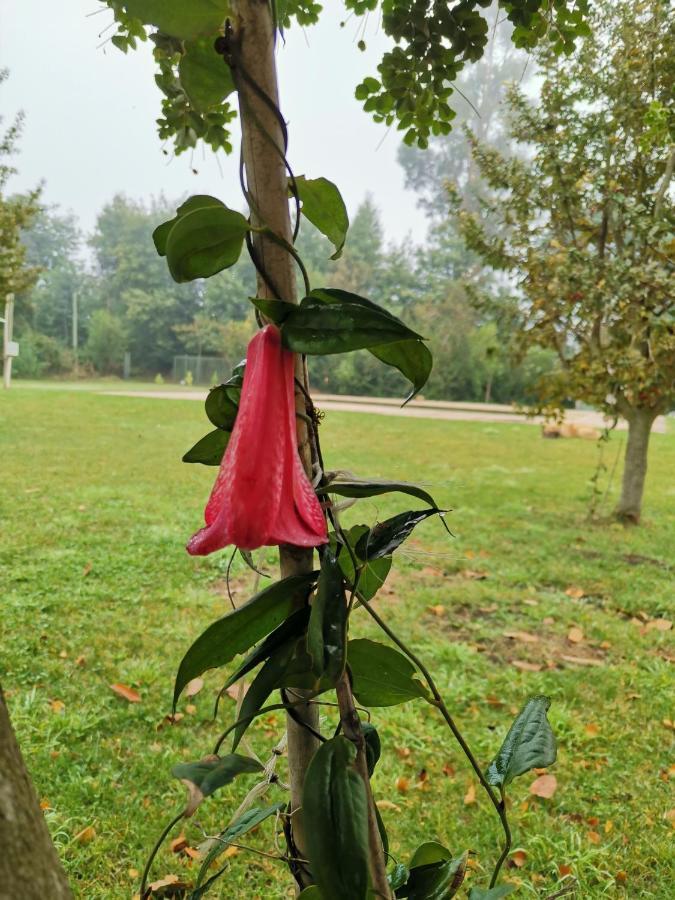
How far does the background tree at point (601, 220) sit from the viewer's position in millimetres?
2340

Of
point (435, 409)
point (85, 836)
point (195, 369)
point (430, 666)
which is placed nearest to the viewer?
point (85, 836)

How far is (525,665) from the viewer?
5.69 ft

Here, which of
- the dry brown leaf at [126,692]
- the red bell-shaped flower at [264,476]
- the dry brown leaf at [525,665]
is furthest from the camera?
the dry brown leaf at [525,665]

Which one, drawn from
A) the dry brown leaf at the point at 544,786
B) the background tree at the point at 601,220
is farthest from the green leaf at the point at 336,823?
the background tree at the point at 601,220

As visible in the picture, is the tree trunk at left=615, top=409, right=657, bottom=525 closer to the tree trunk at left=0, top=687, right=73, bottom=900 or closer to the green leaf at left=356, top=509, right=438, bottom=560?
the green leaf at left=356, top=509, right=438, bottom=560

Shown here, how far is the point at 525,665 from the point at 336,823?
5.11 feet

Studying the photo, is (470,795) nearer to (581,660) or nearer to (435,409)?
(581,660)

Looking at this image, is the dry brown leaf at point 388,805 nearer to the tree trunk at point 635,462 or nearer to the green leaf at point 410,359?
the green leaf at point 410,359

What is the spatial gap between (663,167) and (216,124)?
2.53m

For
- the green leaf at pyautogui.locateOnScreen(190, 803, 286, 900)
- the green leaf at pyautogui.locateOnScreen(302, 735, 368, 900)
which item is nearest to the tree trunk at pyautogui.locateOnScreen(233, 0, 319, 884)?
the green leaf at pyautogui.locateOnScreen(302, 735, 368, 900)

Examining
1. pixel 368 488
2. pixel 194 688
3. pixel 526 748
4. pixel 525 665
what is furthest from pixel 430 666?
pixel 368 488

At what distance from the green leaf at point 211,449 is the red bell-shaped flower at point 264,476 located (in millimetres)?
93

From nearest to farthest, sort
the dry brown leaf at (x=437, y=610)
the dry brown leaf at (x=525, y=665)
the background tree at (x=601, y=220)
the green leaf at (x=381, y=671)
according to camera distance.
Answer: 1. the green leaf at (x=381, y=671)
2. the dry brown leaf at (x=525, y=665)
3. the dry brown leaf at (x=437, y=610)
4. the background tree at (x=601, y=220)

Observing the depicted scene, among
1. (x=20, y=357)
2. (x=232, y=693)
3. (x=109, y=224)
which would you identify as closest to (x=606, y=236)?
(x=232, y=693)
